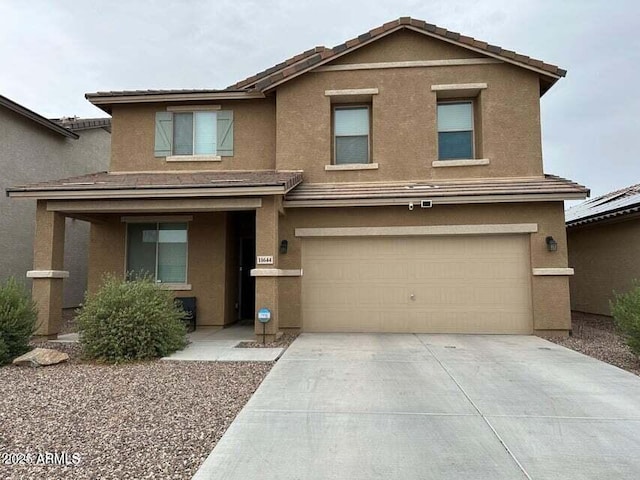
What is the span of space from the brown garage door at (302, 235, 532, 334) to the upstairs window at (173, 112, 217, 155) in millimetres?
4148

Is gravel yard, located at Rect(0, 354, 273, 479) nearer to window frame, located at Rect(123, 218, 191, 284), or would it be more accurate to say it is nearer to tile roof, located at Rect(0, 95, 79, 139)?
window frame, located at Rect(123, 218, 191, 284)

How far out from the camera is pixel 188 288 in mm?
12070

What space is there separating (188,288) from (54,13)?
9.98 m

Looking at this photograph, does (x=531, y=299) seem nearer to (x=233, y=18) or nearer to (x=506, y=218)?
(x=506, y=218)

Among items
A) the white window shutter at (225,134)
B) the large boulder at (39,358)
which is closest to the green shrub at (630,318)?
the white window shutter at (225,134)

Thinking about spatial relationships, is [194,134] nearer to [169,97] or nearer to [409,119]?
[169,97]

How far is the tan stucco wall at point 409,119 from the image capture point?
37.0ft

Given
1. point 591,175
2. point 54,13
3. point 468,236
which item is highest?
point 54,13

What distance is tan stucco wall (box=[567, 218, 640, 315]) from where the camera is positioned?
12391 mm

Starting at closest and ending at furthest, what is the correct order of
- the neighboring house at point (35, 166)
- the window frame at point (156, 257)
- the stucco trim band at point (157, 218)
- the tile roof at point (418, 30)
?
the tile roof at point (418, 30) < the window frame at point (156, 257) < the stucco trim band at point (157, 218) < the neighboring house at point (35, 166)

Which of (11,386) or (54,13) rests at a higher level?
(54,13)

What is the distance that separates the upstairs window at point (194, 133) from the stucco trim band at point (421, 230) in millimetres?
3880

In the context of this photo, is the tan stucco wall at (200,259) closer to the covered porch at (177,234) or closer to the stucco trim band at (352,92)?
the covered porch at (177,234)

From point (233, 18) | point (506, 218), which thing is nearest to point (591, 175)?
point (506, 218)
